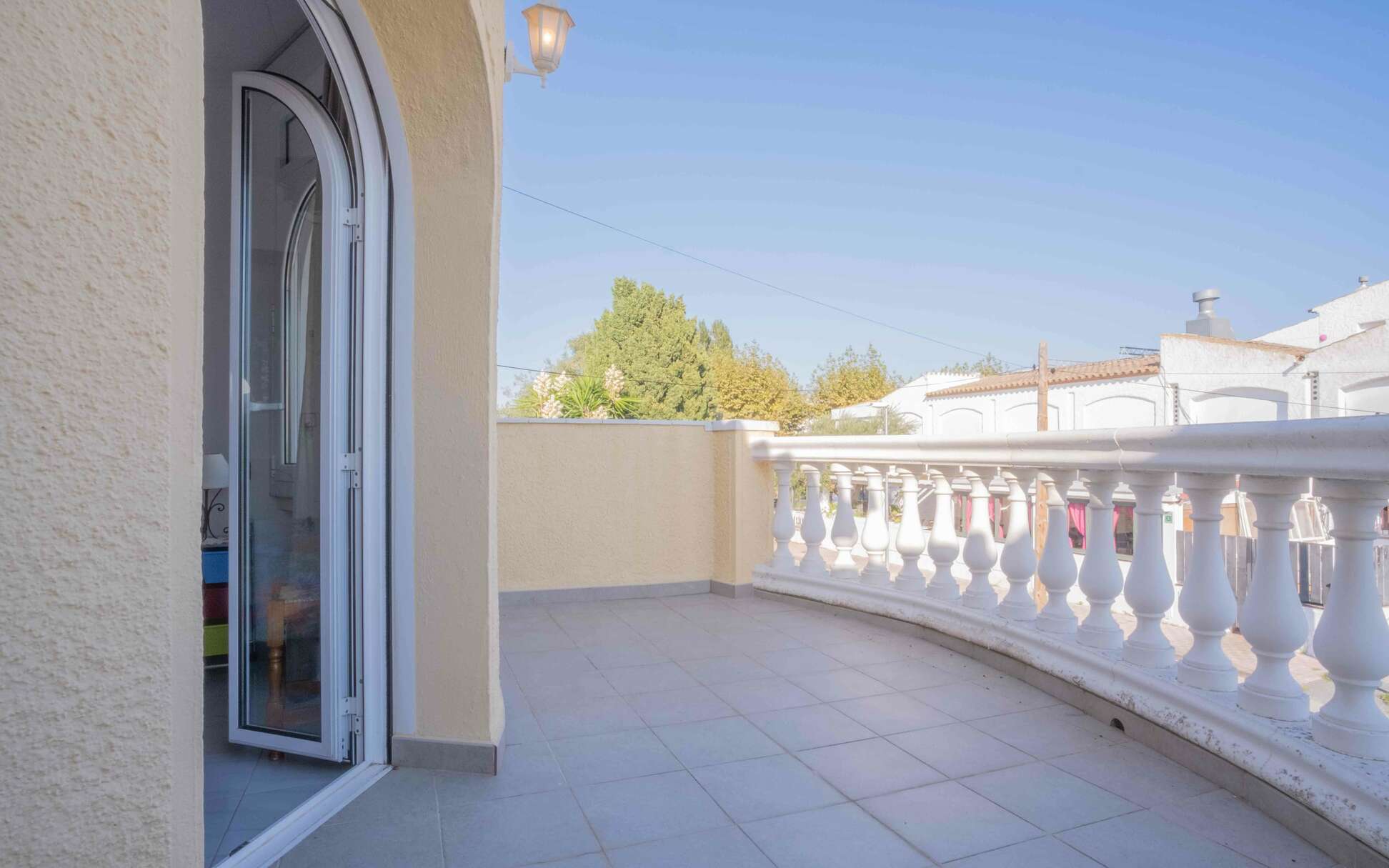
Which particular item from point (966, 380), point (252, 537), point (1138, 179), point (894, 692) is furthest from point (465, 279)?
point (1138, 179)

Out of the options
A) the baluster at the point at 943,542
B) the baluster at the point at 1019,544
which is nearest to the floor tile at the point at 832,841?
the baluster at the point at 1019,544

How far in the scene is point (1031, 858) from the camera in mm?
1785

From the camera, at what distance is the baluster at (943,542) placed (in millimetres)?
3564

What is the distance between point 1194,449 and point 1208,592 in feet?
1.41

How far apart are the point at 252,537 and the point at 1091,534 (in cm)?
291

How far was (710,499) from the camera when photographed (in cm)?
491

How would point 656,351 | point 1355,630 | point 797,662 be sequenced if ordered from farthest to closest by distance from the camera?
point 656,351, point 797,662, point 1355,630

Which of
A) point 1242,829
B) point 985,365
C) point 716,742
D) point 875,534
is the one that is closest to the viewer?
point 1242,829

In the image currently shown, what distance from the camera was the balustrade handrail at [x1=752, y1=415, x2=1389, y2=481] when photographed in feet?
5.44

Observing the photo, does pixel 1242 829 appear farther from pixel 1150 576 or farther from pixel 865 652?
pixel 865 652

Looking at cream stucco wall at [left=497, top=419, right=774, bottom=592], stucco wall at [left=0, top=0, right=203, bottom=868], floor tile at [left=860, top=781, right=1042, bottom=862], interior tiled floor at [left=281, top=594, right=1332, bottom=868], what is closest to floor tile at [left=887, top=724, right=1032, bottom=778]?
interior tiled floor at [left=281, top=594, right=1332, bottom=868]

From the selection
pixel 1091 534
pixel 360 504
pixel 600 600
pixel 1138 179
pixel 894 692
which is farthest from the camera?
pixel 1138 179

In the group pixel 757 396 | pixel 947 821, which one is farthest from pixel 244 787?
pixel 757 396

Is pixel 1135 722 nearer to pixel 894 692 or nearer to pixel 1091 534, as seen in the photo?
pixel 1091 534
